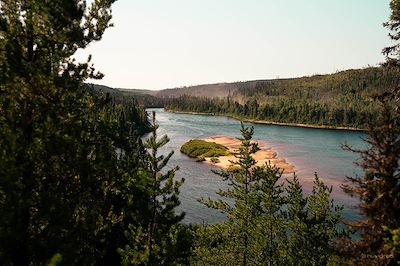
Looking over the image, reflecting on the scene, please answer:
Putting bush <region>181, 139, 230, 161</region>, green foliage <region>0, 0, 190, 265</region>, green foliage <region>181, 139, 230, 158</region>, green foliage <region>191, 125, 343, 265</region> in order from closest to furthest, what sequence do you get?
green foliage <region>0, 0, 190, 265</region>, green foliage <region>191, 125, 343, 265</region>, bush <region>181, 139, 230, 161</region>, green foliage <region>181, 139, 230, 158</region>

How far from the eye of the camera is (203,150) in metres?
98.9

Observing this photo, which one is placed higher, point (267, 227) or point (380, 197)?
point (380, 197)

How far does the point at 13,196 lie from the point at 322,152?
102388 mm

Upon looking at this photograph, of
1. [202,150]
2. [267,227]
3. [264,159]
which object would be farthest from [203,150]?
[267,227]

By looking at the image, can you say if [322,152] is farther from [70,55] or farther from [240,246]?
[70,55]

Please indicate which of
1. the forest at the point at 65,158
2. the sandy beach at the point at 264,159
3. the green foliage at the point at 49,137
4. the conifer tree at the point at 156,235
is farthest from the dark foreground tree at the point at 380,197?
the sandy beach at the point at 264,159

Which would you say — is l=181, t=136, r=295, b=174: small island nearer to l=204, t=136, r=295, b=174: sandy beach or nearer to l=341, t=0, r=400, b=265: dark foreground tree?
l=204, t=136, r=295, b=174: sandy beach

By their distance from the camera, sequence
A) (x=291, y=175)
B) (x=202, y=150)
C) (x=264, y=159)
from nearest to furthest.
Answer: (x=291, y=175)
(x=264, y=159)
(x=202, y=150)

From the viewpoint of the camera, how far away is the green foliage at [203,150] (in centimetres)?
9644

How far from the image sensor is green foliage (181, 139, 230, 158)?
9644cm

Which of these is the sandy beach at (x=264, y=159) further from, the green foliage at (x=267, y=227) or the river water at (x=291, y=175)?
the green foliage at (x=267, y=227)

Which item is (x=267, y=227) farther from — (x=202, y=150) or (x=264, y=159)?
(x=202, y=150)

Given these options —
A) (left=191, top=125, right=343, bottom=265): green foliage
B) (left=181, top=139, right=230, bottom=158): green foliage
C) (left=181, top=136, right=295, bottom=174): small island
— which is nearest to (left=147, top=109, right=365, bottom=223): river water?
(left=181, top=136, right=295, bottom=174): small island

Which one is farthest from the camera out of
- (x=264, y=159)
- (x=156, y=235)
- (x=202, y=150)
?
(x=202, y=150)
